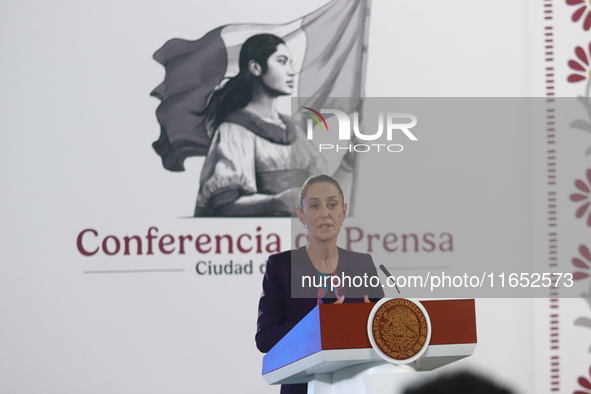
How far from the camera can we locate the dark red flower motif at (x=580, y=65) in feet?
10.9

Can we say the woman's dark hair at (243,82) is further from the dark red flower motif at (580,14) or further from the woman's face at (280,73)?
the dark red flower motif at (580,14)

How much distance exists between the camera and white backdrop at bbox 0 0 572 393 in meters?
2.93

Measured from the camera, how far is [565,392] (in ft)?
10.4

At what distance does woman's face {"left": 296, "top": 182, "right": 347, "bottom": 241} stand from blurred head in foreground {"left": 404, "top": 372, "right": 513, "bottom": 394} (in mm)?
1341

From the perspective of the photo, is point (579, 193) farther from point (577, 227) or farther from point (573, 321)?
point (573, 321)

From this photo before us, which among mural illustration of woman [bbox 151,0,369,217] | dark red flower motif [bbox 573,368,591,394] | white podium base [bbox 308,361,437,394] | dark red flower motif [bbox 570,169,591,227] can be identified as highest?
mural illustration of woman [bbox 151,0,369,217]

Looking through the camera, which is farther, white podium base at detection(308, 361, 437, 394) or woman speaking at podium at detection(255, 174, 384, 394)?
woman speaking at podium at detection(255, 174, 384, 394)

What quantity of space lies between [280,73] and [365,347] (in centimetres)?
249

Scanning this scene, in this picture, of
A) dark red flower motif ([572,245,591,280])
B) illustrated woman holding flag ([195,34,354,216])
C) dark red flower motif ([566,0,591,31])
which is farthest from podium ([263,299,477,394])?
dark red flower motif ([566,0,591,31])

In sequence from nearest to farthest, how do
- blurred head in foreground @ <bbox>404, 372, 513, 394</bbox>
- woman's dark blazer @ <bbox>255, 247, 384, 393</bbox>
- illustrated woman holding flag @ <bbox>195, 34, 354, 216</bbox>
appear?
blurred head in foreground @ <bbox>404, 372, 513, 394</bbox>
woman's dark blazer @ <bbox>255, 247, 384, 393</bbox>
illustrated woman holding flag @ <bbox>195, 34, 354, 216</bbox>

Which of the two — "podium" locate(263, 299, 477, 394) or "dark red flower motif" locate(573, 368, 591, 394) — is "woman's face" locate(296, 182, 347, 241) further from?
"dark red flower motif" locate(573, 368, 591, 394)

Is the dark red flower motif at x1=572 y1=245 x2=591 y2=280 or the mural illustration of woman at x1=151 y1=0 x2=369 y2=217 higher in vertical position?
the mural illustration of woman at x1=151 y1=0 x2=369 y2=217

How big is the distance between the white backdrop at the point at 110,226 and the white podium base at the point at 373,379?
2081mm

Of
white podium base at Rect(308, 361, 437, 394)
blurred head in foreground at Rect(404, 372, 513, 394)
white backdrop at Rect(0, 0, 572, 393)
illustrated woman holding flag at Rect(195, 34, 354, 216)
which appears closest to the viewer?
blurred head in foreground at Rect(404, 372, 513, 394)
